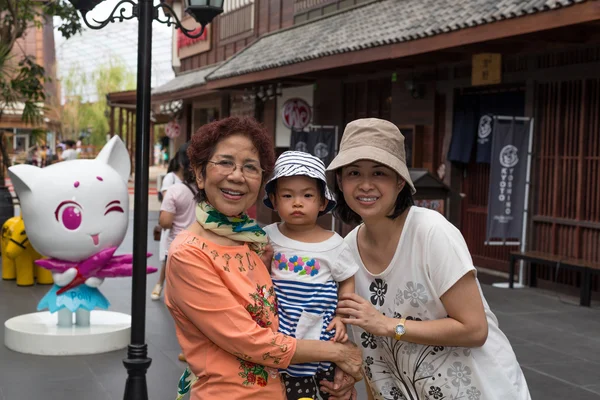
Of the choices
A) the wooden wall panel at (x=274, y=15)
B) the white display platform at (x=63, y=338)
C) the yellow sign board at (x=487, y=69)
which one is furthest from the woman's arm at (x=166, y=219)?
the wooden wall panel at (x=274, y=15)

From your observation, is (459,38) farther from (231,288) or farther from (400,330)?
(231,288)

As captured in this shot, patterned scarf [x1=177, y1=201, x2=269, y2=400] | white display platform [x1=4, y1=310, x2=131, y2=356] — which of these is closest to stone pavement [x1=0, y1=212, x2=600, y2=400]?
white display platform [x1=4, y1=310, x2=131, y2=356]

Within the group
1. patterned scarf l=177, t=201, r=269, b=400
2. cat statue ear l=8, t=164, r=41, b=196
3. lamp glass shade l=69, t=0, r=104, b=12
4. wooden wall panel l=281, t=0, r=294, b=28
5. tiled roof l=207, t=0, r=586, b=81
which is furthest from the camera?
wooden wall panel l=281, t=0, r=294, b=28

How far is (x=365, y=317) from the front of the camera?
102 inches

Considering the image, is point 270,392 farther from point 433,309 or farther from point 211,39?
point 211,39

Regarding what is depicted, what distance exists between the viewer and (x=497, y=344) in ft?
8.78

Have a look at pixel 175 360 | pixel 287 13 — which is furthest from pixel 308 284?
pixel 287 13

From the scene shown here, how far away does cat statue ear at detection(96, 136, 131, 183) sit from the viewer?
767 cm

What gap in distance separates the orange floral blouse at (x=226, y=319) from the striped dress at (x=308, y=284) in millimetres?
64

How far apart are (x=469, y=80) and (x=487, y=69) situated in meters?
1.19

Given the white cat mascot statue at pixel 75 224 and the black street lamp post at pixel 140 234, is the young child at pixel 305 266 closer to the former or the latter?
the black street lamp post at pixel 140 234

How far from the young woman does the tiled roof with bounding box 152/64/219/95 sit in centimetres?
1909

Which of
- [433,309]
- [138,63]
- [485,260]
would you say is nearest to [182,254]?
[433,309]

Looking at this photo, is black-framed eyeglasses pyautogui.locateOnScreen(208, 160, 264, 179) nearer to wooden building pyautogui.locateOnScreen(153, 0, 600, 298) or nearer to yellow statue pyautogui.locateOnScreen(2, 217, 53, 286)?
wooden building pyautogui.locateOnScreen(153, 0, 600, 298)
